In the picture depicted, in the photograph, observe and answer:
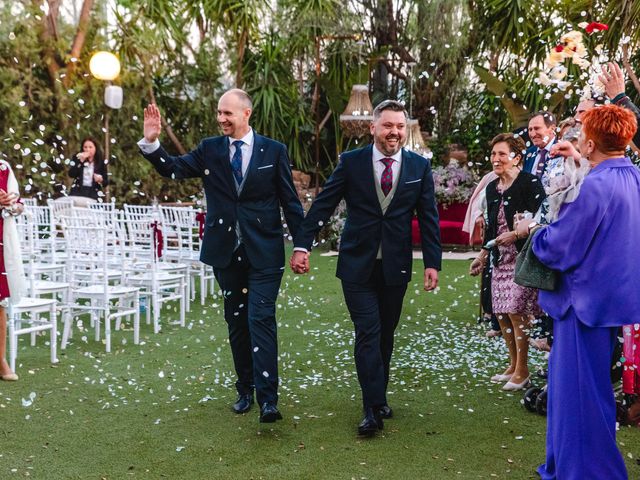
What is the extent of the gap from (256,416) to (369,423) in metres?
0.70

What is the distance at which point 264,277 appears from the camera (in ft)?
14.2

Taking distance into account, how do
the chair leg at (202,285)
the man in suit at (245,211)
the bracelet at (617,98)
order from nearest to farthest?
1. the bracelet at (617,98)
2. the man in suit at (245,211)
3. the chair leg at (202,285)

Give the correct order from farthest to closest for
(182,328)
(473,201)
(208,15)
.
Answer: (208,15)
(182,328)
(473,201)

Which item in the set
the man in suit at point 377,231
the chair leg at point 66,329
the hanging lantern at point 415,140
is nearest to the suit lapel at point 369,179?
the man in suit at point 377,231

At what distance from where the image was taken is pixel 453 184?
13.9 meters

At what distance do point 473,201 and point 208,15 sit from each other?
410 inches

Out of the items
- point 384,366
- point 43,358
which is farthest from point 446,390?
point 43,358

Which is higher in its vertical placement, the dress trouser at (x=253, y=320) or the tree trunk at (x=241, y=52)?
the tree trunk at (x=241, y=52)

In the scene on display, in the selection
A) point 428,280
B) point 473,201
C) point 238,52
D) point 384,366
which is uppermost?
point 238,52

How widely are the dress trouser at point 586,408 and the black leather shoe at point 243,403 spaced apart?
186 centimetres

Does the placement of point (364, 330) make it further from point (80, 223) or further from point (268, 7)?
point (268, 7)

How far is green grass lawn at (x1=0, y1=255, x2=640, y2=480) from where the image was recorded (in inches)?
144

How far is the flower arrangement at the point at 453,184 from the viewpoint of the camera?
1377 centimetres

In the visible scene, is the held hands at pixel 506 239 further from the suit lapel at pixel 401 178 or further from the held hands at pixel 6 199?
the held hands at pixel 6 199
